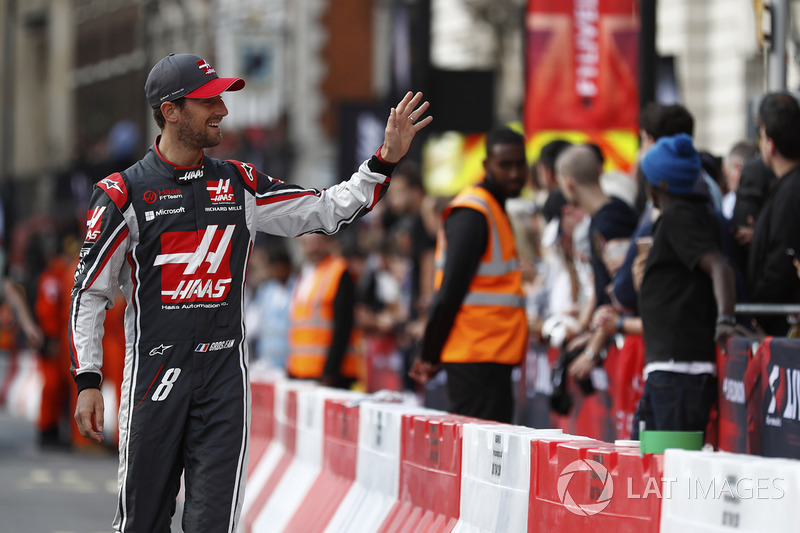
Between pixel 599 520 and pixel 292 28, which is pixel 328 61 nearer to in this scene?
pixel 292 28

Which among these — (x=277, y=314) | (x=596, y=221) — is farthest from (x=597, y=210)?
(x=277, y=314)

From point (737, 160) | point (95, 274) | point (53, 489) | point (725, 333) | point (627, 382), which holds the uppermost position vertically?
point (737, 160)

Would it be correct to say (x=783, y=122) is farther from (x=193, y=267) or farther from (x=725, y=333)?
(x=193, y=267)

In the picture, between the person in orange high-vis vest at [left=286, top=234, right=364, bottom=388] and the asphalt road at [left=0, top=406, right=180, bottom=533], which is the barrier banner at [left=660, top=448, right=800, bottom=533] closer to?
the asphalt road at [left=0, top=406, right=180, bottom=533]

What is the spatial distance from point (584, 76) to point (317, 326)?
3330 millimetres

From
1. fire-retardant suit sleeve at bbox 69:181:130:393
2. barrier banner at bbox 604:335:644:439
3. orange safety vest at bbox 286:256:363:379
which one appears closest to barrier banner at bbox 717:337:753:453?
barrier banner at bbox 604:335:644:439

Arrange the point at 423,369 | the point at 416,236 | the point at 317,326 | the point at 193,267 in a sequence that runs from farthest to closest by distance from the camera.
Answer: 1. the point at 416,236
2. the point at 317,326
3. the point at 423,369
4. the point at 193,267

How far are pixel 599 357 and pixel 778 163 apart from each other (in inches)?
76.8

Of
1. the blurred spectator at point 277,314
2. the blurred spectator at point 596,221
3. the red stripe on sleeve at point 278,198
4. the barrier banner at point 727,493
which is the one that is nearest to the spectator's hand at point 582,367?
the blurred spectator at point 596,221

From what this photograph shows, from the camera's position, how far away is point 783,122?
7.29 m

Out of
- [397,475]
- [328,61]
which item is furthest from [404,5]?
[397,475]

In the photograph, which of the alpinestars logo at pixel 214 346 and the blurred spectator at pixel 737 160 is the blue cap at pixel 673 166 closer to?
the blurred spectator at pixel 737 160

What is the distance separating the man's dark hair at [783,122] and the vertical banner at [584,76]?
560cm

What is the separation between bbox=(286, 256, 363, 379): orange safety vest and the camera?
1216 cm
